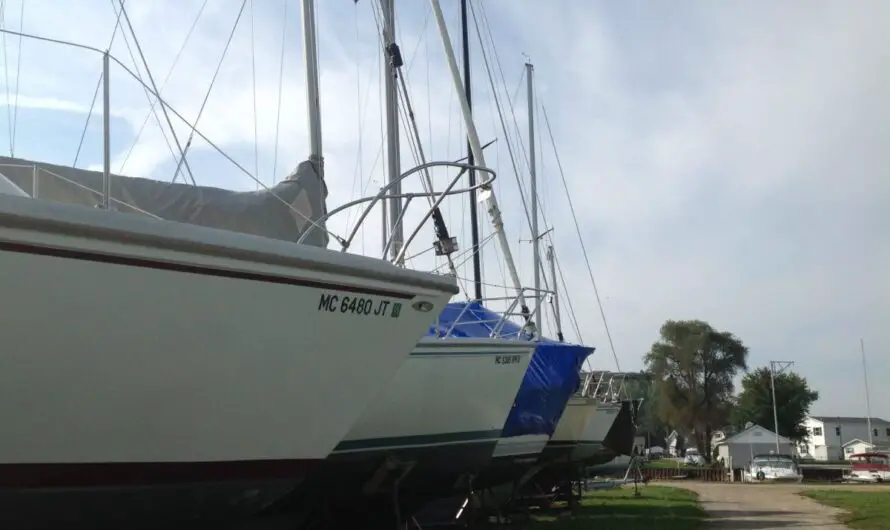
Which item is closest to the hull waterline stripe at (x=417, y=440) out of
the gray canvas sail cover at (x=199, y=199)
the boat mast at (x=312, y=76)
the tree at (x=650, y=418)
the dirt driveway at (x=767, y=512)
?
the gray canvas sail cover at (x=199, y=199)

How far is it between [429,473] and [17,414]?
4.43 metres

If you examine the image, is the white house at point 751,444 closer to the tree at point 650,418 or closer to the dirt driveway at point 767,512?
the tree at point 650,418

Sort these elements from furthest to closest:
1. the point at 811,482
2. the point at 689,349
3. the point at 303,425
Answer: the point at 689,349 < the point at 811,482 < the point at 303,425

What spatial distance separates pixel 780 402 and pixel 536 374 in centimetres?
5279

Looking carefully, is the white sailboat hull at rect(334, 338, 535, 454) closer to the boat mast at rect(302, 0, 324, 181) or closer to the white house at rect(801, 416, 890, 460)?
the boat mast at rect(302, 0, 324, 181)

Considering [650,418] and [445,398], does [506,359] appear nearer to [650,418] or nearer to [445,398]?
[445,398]

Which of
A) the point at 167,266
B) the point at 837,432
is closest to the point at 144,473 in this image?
the point at 167,266

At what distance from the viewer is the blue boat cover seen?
9.75 metres

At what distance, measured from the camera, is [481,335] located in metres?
9.80

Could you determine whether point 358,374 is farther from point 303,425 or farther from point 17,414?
point 17,414

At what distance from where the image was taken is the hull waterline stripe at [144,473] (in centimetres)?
382

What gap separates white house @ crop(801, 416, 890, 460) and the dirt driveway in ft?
189

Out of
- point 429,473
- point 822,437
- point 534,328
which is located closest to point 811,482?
point 534,328

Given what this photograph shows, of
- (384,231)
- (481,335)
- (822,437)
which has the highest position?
(384,231)
